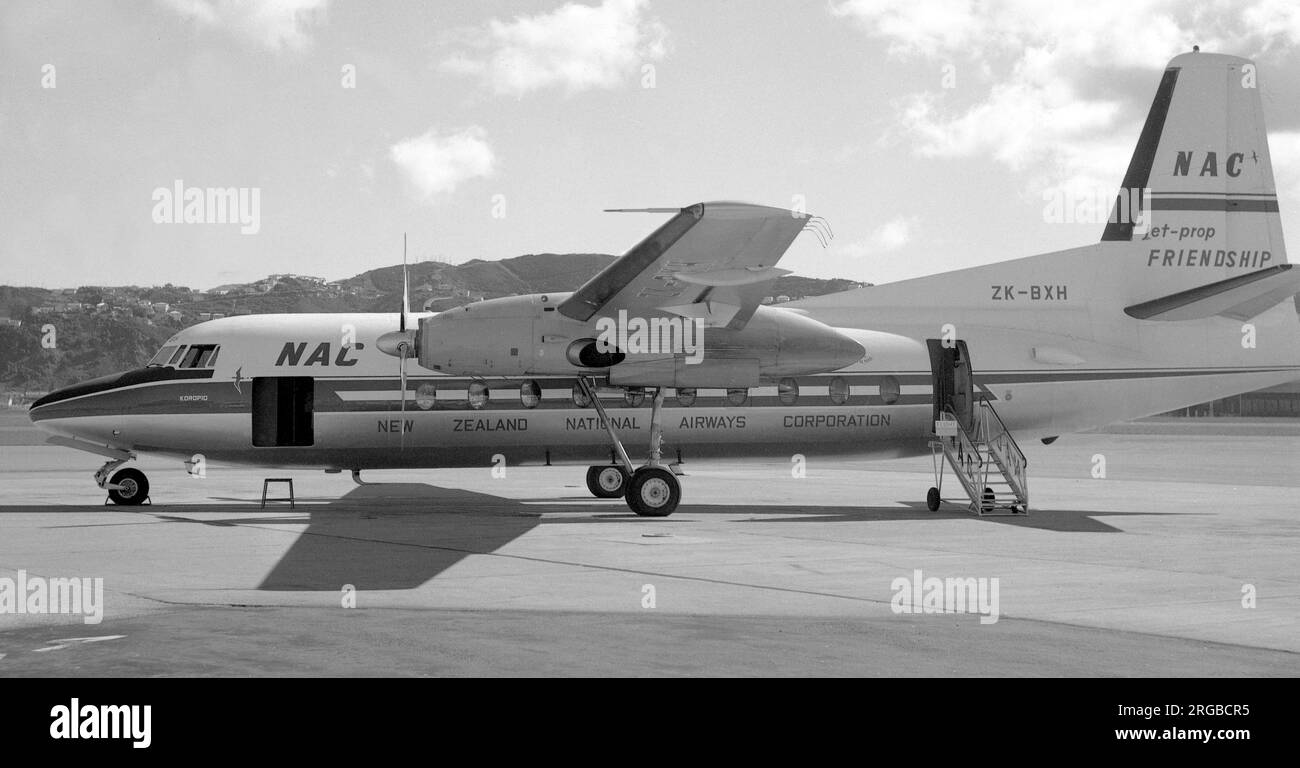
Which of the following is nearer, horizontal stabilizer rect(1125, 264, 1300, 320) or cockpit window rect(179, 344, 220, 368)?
cockpit window rect(179, 344, 220, 368)

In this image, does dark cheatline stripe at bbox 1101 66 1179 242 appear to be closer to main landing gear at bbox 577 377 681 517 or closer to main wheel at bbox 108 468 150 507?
main landing gear at bbox 577 377 681 517

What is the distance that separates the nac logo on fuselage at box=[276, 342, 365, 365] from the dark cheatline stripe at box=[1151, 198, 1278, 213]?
53.6 feet

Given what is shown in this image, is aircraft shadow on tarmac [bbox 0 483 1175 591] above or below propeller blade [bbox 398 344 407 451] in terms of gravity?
below

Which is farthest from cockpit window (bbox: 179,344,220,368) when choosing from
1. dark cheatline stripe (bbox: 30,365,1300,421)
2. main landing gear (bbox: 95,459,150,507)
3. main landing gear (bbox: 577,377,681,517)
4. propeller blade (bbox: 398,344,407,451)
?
main landing gear (bbox: 577,377,681,517)

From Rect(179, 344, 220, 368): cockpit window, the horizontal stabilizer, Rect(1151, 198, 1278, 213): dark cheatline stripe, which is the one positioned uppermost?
Rect(1151, 198, 1278, 213): dark cheatline stripe

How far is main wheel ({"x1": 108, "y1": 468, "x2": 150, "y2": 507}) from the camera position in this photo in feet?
74.2

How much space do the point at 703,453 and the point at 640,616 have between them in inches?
522

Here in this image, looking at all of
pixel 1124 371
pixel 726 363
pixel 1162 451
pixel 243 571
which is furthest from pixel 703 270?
pixel 1162 451

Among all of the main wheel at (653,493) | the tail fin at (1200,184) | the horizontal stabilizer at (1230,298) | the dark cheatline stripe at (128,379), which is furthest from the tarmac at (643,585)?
the tail fin at (1200,184)

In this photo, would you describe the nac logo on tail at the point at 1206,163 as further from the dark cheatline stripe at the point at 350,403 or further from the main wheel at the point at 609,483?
the main wheel at the point at 609,483

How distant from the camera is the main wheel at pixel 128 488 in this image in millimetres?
22625

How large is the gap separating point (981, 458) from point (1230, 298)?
5797 millimetres

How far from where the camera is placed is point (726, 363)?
21344 millimetres
